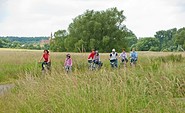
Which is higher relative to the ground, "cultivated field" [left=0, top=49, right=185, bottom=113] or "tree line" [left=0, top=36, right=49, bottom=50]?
"tree line" [left=0, top=36, right=49, bottom=50]

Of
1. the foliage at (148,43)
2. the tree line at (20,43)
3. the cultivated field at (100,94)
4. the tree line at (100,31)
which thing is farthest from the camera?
the foliage at (148,43)

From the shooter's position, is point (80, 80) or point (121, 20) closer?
point (80, 80)

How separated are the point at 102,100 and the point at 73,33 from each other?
7913 centimetres

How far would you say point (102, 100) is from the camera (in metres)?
6.35

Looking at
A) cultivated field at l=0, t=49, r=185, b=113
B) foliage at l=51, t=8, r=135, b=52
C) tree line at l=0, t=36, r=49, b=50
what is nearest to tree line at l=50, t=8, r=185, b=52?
foliage at l=51, t=8, r=135, b=52

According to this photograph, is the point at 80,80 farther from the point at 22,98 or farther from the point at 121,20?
the point at 121,20

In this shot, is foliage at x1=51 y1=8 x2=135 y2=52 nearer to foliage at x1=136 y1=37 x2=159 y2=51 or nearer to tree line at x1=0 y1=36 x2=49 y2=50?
tree line at x1=0 y1=36 x2=49 y2=50

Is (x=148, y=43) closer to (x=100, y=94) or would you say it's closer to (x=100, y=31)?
(x=100, y=31)

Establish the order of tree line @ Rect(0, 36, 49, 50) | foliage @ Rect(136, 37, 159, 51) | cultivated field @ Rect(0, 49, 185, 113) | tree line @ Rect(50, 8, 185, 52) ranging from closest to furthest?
cultivated field @ Rect(0, 49, 185, 113) → tree line @ Rect(50, 8, 185, 52) → tree line @ Rect(0, 36, 49, 50) → foliage @ Rect(136, 37, 159, 51)

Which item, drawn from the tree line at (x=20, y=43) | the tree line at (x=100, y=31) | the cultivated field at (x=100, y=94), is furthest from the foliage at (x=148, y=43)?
the cultivated field at (x=100, y=94)

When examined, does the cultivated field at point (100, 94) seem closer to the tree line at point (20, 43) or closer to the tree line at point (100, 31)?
the tree line at point (100, 31)

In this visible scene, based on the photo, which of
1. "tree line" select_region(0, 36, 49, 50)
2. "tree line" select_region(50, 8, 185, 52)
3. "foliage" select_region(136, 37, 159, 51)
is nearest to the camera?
→ "tree line" select_region(50, 8, 185, 52)

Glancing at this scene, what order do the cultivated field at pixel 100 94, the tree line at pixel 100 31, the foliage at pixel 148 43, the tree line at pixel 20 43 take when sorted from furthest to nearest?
the foliage at pixel 148 43 → the tree line at pixel 20 43 → the tree line at pixel 100 31 → the cultivated field at pixel 100 94

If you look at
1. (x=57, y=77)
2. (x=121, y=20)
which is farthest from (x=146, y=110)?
(x=121, y=20)
